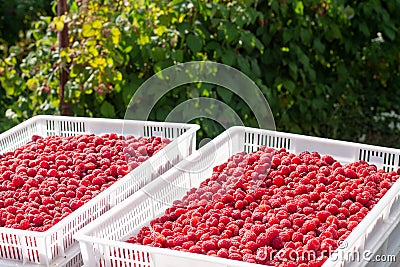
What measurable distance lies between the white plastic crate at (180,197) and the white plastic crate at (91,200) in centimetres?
8

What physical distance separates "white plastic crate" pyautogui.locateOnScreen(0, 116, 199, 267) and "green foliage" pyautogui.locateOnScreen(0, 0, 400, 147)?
427mm

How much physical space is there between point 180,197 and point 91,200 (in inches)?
14.2

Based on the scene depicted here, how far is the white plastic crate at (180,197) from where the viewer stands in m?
1.67

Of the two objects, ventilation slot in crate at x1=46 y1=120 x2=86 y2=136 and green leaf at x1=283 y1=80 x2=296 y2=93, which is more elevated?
ventilation slot in crate at x1=46 y1=120 x2=86 y2=136

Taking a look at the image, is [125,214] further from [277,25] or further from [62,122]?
[277,25]

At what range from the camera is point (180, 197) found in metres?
2.23

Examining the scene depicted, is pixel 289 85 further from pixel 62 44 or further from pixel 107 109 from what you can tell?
pixel 62 44

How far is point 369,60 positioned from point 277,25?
3.30 ft

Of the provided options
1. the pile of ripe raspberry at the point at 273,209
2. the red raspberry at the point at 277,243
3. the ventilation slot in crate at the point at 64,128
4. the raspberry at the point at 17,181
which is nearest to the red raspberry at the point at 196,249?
the pile of ripe raspberry at the point at 273,209

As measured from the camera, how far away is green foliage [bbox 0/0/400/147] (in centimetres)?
318

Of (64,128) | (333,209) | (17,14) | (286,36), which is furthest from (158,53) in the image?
(17,14)

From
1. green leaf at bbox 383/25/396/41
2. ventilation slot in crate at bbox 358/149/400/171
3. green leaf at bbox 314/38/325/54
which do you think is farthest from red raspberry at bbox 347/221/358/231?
green leaf at bbox 383/25/396/41

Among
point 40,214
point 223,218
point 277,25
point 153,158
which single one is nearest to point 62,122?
point 153,158

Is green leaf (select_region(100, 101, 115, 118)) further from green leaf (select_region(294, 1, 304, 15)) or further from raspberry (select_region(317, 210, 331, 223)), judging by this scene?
raspberry (select_region(317, 210, 331, 223))
